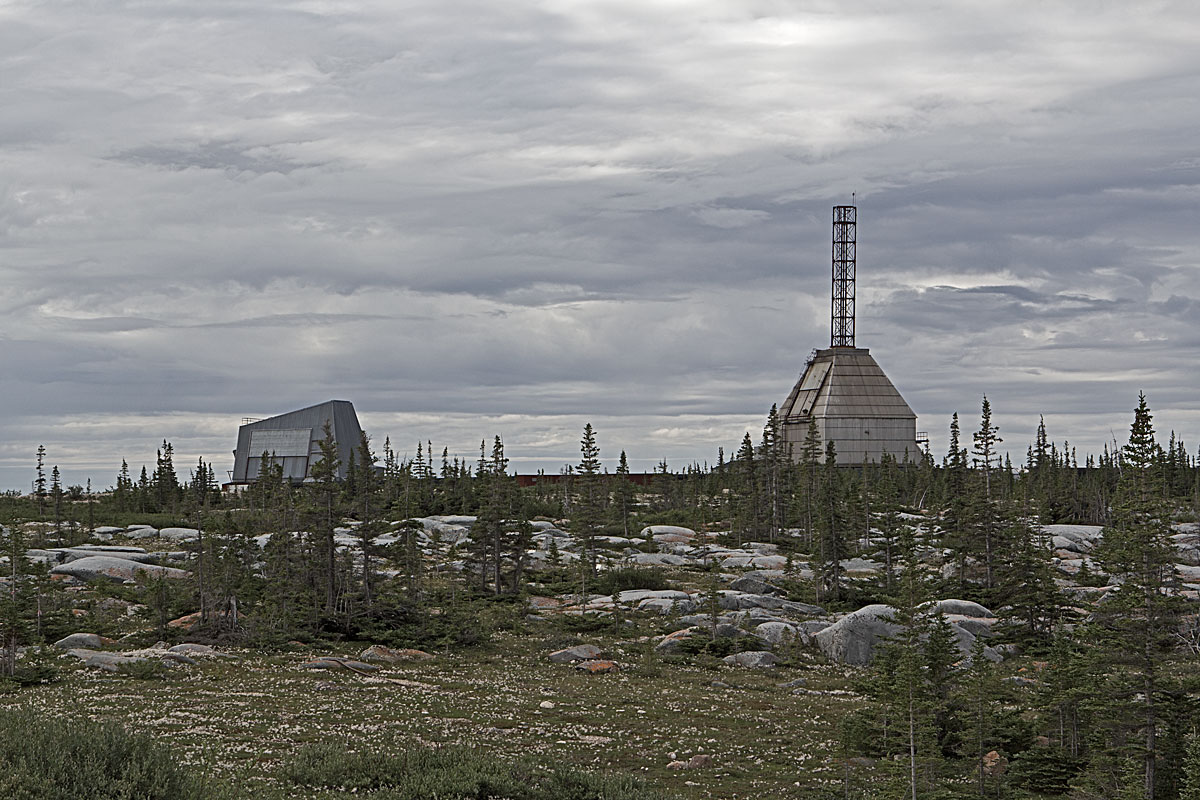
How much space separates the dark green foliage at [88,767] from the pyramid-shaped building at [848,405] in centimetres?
11718

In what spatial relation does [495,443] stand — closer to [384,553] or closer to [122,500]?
[384,553]

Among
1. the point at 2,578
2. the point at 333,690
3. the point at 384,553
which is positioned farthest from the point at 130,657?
the point at 2,578

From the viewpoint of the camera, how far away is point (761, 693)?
1443 inches

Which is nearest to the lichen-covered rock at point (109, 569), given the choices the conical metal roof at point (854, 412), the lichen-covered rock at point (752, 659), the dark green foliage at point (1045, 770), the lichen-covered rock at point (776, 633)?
the lichen-covered rock at point (752, 659)

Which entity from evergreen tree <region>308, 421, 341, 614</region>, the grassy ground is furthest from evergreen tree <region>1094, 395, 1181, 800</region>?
evergreen tree <region>308, 421, 341, 614</region>

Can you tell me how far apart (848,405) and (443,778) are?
4728 inches

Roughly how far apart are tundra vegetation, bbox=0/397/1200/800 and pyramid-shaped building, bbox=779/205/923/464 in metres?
49.4

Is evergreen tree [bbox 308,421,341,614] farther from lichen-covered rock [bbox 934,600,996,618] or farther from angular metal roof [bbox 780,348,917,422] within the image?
angular metal roof [bbox 780,348,917,422]

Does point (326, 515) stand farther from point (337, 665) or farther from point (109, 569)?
point (109, 569)

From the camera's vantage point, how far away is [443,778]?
781 inches

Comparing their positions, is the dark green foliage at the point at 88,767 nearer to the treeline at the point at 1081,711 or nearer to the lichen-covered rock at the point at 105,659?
the treeline at the point at 1081,711

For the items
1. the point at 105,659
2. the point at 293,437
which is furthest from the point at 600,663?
the point at 293,437

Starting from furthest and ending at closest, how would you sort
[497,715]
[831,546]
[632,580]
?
[632,580] → [831,546] → [497,715]

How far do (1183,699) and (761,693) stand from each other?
1549 centimetres
